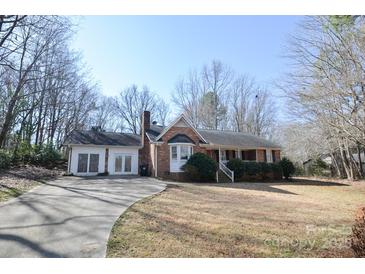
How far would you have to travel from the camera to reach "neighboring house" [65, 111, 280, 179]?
18.2 metres

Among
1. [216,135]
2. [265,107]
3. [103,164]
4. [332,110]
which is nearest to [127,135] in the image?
[103,164]

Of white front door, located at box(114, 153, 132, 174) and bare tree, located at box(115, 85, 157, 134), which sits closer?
white front door, located at box(114, 153, 132, 174)

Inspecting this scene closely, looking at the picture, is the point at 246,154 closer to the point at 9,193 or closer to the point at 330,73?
the point at 330,73

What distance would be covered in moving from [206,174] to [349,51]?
11.3m

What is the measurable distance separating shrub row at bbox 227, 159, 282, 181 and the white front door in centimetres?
890

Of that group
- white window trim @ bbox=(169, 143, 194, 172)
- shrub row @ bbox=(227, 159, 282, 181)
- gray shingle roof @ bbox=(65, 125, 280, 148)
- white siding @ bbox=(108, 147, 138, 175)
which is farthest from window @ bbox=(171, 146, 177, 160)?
shrub row @ bbox=(227, 159, 282, 181)

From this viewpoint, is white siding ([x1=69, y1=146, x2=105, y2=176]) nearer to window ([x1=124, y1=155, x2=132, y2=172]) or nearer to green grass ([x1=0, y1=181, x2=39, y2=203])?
window ([x1=124, y1=155, x2=132, y2=172])

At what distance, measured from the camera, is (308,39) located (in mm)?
13453

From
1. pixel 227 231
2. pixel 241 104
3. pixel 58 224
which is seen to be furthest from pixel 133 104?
pixel 227 231

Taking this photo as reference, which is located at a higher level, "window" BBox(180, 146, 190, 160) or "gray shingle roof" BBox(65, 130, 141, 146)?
"gray shingle roof" BBox(65, 130, 141, 146)

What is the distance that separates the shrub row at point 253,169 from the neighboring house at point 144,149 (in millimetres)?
1307

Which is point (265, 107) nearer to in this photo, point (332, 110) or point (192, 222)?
point (332, 110)

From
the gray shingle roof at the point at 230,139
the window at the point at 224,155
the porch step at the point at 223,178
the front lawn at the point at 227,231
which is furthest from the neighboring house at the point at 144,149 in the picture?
the front lawn at the point at 227,231

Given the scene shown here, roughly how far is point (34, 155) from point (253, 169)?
20767 mm
